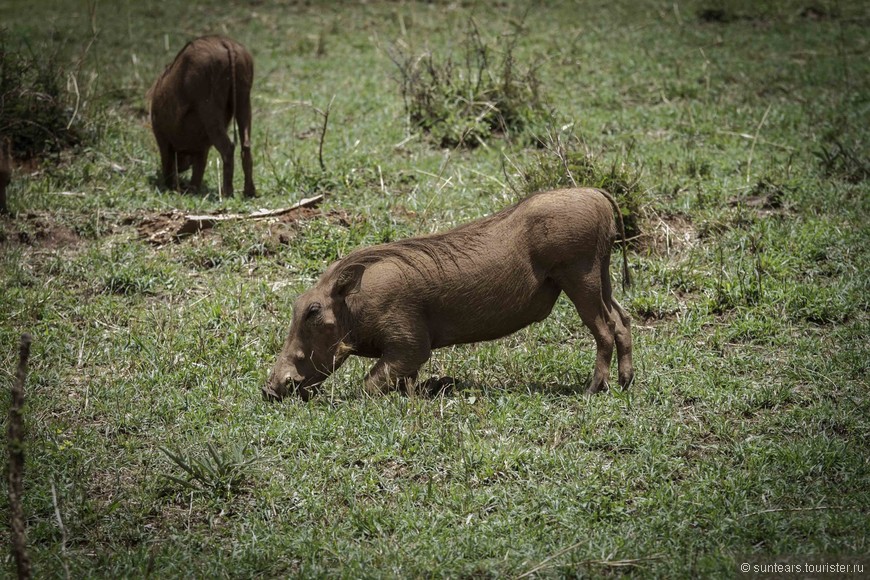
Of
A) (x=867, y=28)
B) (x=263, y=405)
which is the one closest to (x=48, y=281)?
(x=263, y=405)

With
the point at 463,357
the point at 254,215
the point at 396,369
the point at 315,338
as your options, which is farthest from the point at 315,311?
the point at 254,215

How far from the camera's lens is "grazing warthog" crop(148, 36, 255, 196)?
7.70 meters

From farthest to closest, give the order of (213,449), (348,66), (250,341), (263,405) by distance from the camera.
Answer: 1. (348,66)
2. (250,341)
3. (263,405)
4. (213,449)

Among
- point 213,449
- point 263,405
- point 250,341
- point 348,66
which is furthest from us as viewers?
point 348,66

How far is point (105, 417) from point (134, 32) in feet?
25.7

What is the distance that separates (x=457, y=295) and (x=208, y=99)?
11.8ft

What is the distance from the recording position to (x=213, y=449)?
438cm

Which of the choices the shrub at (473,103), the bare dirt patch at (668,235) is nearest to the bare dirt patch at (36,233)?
the shrub at (473,103)

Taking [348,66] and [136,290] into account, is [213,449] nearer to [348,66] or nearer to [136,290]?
[136,290]

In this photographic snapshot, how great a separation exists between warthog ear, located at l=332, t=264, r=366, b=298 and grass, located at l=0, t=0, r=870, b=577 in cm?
51

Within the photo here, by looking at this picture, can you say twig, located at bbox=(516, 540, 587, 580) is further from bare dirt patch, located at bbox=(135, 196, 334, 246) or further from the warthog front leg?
bare dirt patch, located at bbox=(135, 196, 334, 246)

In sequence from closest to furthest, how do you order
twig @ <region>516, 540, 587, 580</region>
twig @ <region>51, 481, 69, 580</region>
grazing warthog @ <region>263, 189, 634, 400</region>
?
twig @ <region>516, 540, 587, 580</region>, twig @ <region>51, 481, 69, 580</region>, grazing warthog @ <region>263, 189, 634, 400</region>

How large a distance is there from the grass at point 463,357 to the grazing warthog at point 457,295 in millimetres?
204

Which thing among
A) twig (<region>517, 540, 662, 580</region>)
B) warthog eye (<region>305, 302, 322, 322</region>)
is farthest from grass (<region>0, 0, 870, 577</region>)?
warthog eye (<region>305, 302, 322, 322</region>)
